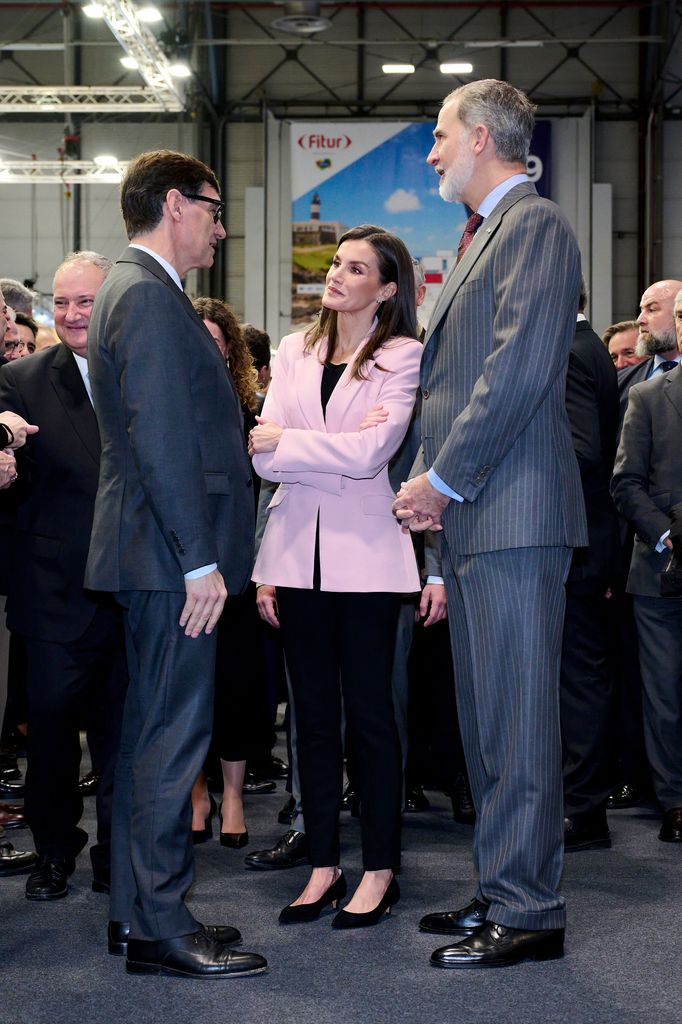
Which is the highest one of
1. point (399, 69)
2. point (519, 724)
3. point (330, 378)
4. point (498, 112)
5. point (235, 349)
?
point (399, 69)

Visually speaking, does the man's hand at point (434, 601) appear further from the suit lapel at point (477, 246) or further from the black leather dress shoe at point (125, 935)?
the black leather dress shoe at point (125, 935)

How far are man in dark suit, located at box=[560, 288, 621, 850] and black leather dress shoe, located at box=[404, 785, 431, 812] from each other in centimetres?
57

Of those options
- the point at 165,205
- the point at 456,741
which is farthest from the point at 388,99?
the point at 165,205

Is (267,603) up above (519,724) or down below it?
above

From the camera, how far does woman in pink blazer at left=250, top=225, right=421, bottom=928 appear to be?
109 inches

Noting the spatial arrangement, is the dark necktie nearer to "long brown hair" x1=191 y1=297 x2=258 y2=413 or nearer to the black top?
the black top

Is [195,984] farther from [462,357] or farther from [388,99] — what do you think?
[388,99]

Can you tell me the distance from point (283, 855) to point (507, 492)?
1.39m

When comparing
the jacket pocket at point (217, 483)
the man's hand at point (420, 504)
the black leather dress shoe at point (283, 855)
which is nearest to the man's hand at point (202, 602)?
the jacket pocket at point (217, 483)

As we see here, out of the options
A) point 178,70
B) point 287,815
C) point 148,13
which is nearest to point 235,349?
point 287,815

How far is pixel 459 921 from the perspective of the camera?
2680 millimetres

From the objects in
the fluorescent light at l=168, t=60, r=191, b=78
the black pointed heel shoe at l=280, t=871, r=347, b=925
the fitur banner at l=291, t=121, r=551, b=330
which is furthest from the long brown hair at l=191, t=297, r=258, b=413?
the fitur banner at l=291, t=121, r=551, b=330

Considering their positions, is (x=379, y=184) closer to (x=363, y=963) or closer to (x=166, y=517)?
(x=166, y=517)

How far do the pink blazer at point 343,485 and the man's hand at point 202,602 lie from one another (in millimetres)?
443
